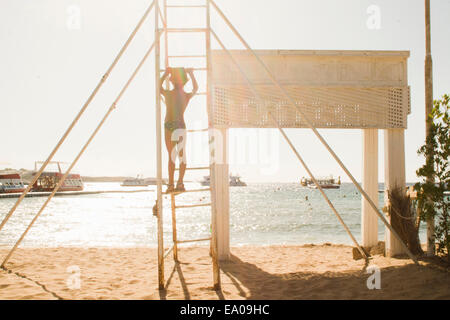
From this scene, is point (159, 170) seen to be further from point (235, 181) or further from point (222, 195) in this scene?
point (235, 181)

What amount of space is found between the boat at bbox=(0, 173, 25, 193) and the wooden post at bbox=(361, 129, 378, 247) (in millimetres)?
43532

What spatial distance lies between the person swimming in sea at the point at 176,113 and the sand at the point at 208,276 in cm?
159

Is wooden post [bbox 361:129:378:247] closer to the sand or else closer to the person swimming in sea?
the sand

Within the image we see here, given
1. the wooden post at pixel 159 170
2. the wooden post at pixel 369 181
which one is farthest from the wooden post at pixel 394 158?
the wooden post at pixel 159 170

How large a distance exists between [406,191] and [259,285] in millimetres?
3668

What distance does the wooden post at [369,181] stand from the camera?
26.5ft

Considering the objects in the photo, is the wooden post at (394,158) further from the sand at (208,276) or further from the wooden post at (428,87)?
the sand at (208,276)

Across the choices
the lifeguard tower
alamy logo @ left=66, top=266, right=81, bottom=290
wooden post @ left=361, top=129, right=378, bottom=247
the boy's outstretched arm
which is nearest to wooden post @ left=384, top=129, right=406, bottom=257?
the lifeguard tower

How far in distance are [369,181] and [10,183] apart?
147 feet

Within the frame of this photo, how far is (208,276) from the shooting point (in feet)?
19.6

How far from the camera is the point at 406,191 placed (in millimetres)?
7023

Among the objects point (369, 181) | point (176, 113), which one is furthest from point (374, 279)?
point (176, 113)

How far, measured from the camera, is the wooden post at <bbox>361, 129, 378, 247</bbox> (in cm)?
806
